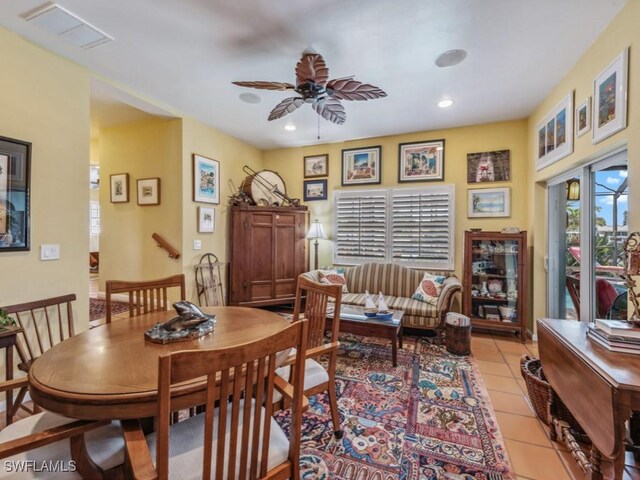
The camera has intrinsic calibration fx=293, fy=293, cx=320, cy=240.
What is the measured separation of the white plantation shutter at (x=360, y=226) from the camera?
15.2 ft

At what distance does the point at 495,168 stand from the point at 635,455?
3310 mm

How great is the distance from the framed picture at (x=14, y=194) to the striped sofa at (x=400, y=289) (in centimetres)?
289

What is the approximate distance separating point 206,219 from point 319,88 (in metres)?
2.62

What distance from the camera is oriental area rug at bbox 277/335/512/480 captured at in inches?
64.7

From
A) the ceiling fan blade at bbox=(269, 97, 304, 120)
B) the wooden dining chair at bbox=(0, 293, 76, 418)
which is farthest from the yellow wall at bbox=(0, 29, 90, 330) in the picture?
the ceiling fan blade at bbox=(269, 97, 304, 120)

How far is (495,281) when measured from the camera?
150 inches

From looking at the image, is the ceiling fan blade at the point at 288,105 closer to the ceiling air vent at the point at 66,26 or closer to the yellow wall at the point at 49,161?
the ceiling air vent at the point at 66,26

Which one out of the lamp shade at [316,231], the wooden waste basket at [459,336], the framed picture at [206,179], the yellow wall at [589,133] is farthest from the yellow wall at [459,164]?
the framed picture at [206,179]

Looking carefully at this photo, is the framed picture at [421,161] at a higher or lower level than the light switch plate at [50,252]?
higher

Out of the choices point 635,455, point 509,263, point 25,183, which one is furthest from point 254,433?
point 509,263

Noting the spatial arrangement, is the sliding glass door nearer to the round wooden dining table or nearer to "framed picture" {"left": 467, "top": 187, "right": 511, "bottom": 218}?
"framed picture" {"left": 467, "top": 187, "right": 511, "bottom": 218}

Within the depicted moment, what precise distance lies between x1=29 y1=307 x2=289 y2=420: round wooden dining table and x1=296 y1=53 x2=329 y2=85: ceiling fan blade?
1.83 meters

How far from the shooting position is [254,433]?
99 centimetres

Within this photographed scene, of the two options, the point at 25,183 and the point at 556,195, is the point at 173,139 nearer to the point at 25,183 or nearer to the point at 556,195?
the point at 25,183
